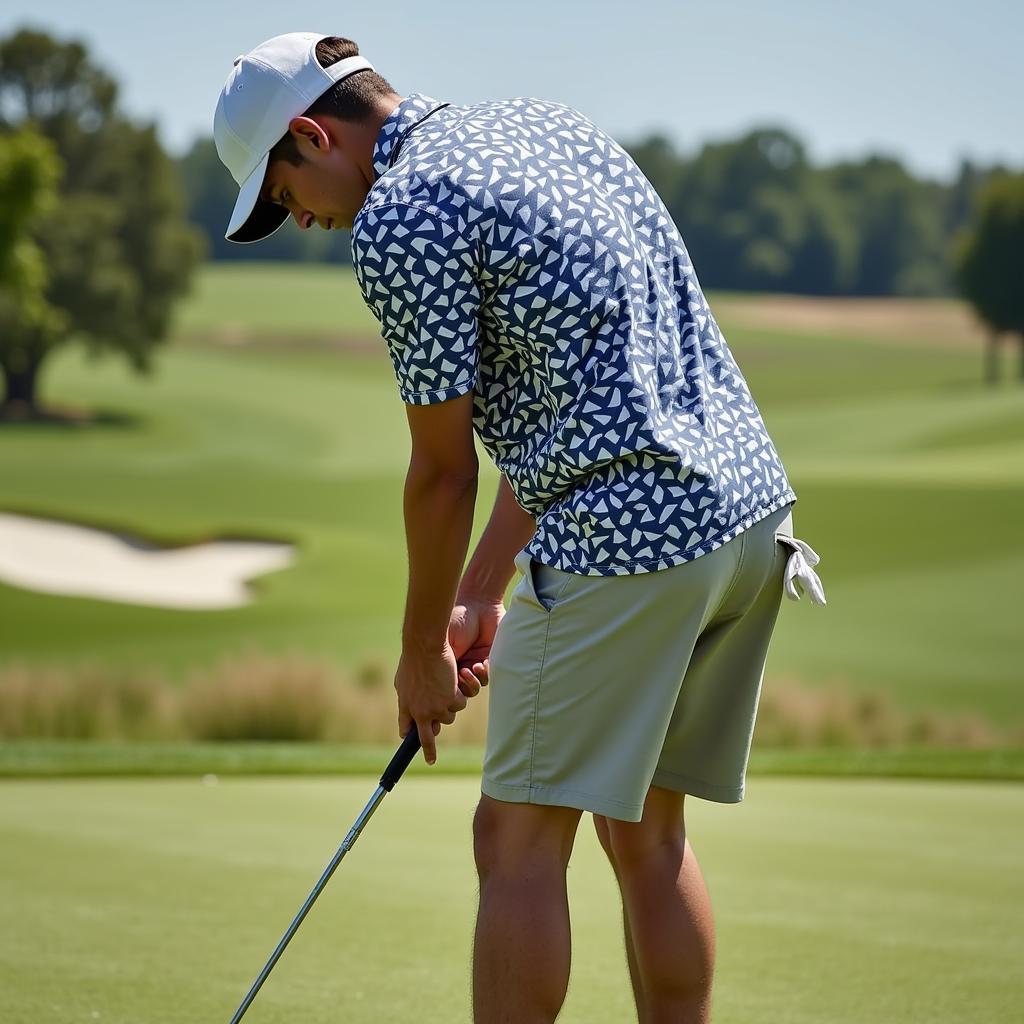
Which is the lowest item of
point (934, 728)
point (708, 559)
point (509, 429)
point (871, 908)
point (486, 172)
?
point (934, 728)

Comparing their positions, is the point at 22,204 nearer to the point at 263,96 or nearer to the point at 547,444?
the point at 263,96

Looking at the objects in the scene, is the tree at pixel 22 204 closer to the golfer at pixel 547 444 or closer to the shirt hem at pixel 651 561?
the golfer at pixel 547 444

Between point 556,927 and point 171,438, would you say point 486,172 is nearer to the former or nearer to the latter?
point 556,927

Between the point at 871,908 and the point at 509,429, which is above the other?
the point at 509,429

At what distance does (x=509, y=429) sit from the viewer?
1.77 metres

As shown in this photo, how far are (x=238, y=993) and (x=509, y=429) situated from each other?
1.05 metres

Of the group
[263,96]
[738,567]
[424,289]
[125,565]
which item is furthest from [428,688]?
[125,565]

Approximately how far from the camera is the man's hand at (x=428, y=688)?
72.6 inches

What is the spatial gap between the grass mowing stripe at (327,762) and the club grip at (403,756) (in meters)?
2.76

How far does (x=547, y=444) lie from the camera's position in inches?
67.2

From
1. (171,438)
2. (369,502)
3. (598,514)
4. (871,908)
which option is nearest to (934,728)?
(871,908)

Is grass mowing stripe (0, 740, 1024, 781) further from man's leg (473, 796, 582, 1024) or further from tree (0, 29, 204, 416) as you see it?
tree (0, 29, 204, 416)

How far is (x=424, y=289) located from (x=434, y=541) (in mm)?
284

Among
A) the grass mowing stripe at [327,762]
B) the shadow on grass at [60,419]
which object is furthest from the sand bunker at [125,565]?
the shadow on grass at [60,419]
